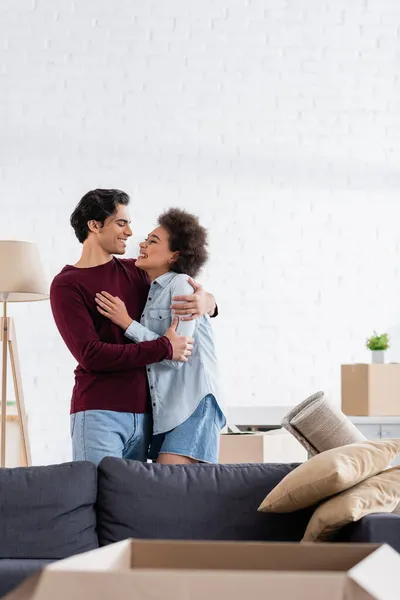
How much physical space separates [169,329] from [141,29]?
10.4ft

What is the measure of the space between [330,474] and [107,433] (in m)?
0.86

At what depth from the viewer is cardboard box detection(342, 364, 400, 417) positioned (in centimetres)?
459

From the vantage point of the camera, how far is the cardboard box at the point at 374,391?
181 inches

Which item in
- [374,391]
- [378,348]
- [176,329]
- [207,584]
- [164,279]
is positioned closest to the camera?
[207,584]

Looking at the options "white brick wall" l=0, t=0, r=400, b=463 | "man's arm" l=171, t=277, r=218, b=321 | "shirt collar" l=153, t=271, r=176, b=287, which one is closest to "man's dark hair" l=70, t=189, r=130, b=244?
"shirt collar" l=153, t=271, r=176, b=287

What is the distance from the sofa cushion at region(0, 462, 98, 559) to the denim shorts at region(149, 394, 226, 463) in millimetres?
312

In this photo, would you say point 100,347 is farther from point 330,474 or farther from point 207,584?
point 207,584

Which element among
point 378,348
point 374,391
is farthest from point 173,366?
point 378,348

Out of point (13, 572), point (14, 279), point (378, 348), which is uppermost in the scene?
point (14, 279)

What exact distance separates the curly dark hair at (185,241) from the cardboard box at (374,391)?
6.48 ft

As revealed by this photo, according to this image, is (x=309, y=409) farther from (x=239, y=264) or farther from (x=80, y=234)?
(x=239, y=264)

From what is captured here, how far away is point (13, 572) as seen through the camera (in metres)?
2.19

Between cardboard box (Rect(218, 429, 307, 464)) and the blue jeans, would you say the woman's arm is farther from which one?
cardboard box (Rect(218, 429, 307, 464))

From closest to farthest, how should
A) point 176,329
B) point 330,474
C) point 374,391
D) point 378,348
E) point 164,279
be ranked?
1. point 330,474
2. point 176,329
3. point 164,279
4. point 374,391
5. point 378,348
